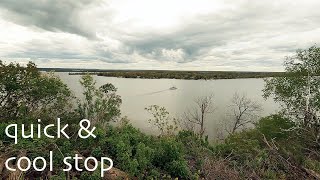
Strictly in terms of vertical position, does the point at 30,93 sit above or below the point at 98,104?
above

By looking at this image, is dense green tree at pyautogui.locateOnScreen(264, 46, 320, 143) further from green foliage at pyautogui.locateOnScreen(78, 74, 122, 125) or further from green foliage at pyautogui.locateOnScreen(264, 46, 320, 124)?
green foliage at pyautogui.locateOnScreen(78, 74, 122, 125)

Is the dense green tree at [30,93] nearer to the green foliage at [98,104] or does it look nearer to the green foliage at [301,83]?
the green foliage at [98,104]

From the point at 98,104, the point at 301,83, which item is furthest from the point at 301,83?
the point at 98,104

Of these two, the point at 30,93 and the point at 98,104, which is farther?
the point at 98,104

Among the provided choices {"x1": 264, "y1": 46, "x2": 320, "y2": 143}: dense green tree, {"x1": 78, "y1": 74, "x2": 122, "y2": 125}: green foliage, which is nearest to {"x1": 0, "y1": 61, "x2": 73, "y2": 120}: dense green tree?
{"x1": 78, "y1": 74, "x2": 122, "y2": 125}: green foliage

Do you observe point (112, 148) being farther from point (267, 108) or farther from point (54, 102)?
point (267, 108)

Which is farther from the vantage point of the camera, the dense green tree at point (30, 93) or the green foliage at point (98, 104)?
the green foliage at point (98, 104)

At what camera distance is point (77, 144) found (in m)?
10.6

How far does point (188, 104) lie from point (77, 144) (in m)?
44.3

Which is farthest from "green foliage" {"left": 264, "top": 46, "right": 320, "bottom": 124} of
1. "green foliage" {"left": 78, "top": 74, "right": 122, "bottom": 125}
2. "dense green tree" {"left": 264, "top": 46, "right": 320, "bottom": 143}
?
"green foliage" {"left": 78, "top": 74, "right": 122, "bottom": 125}

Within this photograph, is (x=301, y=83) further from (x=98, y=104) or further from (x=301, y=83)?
(x=98, y=104)

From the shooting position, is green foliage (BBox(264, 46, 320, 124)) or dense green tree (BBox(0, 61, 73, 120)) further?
green foliage (BBox(264, 46, 320, 124))

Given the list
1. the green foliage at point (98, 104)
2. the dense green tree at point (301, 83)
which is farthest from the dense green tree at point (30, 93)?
the dense green tree at point (301, 83)

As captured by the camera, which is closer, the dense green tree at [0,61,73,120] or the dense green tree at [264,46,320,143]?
the dense green tree at [0,61,73,120]
